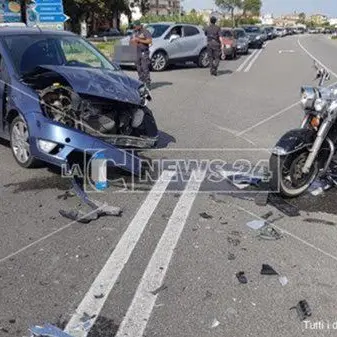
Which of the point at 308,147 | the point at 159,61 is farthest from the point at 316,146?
the point at 159,61

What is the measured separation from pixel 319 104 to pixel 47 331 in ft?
11.2

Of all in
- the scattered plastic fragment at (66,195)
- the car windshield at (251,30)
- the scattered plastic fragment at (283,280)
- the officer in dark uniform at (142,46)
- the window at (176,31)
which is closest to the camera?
the scattered plastic fragment at (283,280)

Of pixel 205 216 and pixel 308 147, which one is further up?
pixel 308 147

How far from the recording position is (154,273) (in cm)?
389

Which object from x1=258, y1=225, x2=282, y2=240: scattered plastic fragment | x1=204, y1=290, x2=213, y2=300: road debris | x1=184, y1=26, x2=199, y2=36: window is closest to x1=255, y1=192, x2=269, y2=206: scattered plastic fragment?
x1=258, y1=225, x2=282, y2=240: scattered plastic fragment

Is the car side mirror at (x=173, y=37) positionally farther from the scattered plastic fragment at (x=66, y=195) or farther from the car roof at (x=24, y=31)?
the scattered plastic fragment at (x=66, y=195)

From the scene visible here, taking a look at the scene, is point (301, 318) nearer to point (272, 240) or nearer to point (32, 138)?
point (272, 240)

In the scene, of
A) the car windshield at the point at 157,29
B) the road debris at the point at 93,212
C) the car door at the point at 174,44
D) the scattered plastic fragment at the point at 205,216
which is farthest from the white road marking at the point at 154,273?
the car windshield at the point at 157,29

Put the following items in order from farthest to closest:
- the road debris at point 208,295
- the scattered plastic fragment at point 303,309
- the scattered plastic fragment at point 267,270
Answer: the scattered plastic fragment at point 267,270, the road debris at point 208,295, the scattered plastic fragment at point 303,309

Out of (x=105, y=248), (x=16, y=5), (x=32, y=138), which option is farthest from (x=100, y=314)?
(x=16, y=5)

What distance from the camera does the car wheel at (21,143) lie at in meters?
6.25

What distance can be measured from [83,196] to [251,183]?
1892mm

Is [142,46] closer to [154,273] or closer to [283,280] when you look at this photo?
[154,273]

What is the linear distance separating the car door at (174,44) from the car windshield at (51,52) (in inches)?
488
